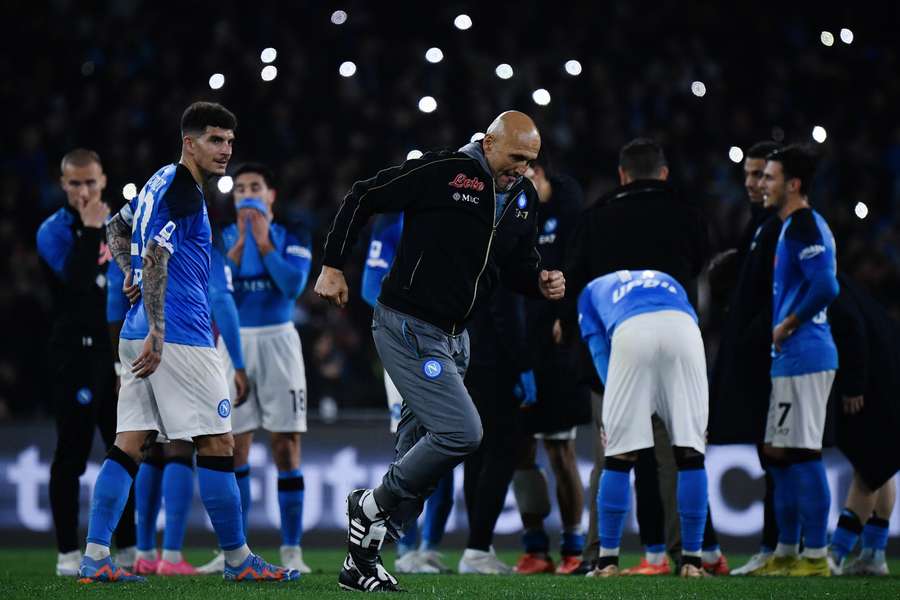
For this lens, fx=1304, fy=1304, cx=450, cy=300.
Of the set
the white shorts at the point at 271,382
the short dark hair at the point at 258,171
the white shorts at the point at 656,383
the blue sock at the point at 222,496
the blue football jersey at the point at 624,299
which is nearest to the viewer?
the blue sock at the point at 222,496

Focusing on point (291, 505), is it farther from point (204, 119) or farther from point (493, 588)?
point (204, 119)

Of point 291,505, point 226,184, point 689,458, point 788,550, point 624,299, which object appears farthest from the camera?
point 226,184

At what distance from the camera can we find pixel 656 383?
23.3 feet

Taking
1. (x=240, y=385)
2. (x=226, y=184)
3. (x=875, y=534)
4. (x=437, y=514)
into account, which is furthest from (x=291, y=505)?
(x=875, y=534)

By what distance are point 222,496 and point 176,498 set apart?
1.64 m

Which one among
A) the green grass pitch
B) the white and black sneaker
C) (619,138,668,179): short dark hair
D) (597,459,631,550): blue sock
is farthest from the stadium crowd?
the white and black sneaker

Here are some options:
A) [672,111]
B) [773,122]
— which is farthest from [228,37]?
[773,122]

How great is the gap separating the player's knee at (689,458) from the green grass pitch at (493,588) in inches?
23.8

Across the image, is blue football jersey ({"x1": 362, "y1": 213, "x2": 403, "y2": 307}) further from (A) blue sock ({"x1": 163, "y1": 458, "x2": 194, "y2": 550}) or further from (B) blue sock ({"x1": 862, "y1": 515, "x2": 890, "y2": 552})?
(B) blue sock ({"x1": 862, "y1": 515, "x2": 890, "y2": 552})

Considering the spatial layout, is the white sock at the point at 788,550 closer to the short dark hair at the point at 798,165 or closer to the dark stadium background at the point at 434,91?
the short dark hair at the point at 798,165

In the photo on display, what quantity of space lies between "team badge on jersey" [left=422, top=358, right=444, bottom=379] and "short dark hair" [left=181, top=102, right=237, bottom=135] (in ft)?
5.19

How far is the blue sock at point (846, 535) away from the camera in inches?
318

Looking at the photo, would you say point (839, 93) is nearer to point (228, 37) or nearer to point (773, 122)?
point (773, 122)

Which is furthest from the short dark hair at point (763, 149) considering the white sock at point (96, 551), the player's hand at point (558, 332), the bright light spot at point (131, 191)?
the white sock at point (96, 551)
